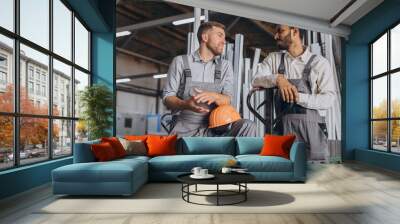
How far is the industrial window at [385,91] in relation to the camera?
25.3 feet

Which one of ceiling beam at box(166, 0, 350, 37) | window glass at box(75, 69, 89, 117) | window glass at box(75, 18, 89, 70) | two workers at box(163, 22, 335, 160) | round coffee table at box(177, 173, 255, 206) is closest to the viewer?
round coffee table at box(177, 173, 255, 206)

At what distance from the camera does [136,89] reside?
27.5 ft

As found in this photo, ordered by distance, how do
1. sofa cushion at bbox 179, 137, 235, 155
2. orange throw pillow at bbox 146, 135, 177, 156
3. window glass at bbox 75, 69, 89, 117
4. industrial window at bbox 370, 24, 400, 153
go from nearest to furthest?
1. orange throw pillow at bbox 146, 135, 177, 156
2. sofa cushion at bbox 179, 137, 235, 155
3. window glass at bbox 75, 69, 89, 117
4. industrial window at bbox 370, 24, 400, 153

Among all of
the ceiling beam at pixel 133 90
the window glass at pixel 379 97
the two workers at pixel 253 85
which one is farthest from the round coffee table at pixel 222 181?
the window glass at pixel 379 97

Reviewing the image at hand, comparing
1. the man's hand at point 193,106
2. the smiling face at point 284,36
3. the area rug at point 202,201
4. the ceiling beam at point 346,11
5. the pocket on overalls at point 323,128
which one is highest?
the ceiling beam at point 346,11

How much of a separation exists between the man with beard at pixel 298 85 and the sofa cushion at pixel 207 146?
235cm

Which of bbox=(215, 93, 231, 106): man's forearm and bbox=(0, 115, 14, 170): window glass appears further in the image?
bbox=(215, 93, 231, 106): man's forearm

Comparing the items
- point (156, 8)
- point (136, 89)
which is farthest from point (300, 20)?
point (136, 89)

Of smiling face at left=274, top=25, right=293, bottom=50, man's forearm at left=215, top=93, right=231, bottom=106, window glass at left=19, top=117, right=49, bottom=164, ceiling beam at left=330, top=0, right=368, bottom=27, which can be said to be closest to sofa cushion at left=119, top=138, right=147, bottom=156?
window glass at left=19, top=117, right=49, bottom=164

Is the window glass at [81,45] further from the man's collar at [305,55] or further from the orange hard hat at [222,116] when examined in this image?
the man's collar at [305,55]

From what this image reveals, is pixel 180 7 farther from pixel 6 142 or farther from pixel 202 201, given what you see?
pixel 202 201

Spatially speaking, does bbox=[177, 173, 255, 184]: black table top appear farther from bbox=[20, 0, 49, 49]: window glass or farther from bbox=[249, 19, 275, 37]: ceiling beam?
bbox=[249, 19, 275, 37]: ceiling beam

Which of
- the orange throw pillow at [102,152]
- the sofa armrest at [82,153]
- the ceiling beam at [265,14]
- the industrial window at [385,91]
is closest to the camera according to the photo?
the sofa armrest at [82,153]

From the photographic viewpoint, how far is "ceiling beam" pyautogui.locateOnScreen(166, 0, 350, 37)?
8.18m
